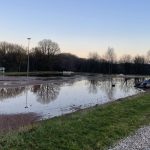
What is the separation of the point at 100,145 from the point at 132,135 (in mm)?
2282

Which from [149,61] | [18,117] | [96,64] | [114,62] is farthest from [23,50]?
[18,117]

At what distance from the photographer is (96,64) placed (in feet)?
589

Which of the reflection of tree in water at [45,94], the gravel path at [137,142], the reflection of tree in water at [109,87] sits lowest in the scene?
the reflection of tree in water at [109,87]

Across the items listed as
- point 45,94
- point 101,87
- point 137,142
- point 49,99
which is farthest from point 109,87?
point 137,142

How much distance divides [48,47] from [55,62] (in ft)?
47.6

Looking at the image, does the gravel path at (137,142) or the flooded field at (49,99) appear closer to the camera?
the gravel path at (137,142)

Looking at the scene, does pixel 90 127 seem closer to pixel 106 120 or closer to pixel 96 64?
pixel 106 120

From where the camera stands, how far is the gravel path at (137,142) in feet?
37.0

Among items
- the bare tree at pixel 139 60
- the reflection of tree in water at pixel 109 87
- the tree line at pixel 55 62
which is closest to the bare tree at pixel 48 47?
the tree line at pixel 55 62

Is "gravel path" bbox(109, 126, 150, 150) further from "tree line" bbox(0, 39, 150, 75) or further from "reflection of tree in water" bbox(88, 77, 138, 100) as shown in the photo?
"tree line" bbox(0, 39, 150, 75)

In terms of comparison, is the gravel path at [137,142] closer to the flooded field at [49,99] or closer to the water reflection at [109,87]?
the flooded field at [49,99]

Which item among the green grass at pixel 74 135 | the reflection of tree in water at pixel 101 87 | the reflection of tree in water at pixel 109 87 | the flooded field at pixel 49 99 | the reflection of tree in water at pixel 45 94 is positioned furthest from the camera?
the reflection of tree in water at pixel 109 87

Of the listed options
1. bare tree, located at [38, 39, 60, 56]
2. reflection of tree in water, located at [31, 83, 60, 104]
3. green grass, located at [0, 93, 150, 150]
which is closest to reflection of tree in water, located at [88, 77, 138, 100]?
reflection of tree in water, located at [31, 83, 60, 104]

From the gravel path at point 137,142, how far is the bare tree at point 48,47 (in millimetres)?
158522
